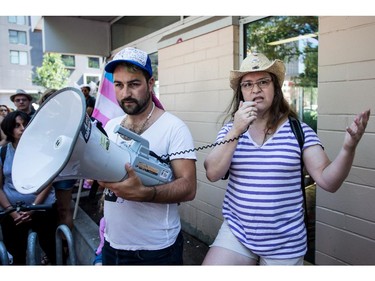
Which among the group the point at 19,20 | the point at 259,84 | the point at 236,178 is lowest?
the point at 236,178

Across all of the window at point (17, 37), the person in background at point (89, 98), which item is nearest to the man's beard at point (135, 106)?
the person in background at point (89, 98)

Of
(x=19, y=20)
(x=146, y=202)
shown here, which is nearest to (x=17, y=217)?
(x=146, y=202)

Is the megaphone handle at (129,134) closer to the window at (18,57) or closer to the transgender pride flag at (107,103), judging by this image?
the transgender pride flag at (107,103)

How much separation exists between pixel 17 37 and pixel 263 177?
44.8 meters

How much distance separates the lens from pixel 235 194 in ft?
5.18

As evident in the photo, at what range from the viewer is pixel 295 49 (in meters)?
2.82

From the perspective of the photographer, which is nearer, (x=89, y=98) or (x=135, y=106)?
(x=135, y=106)

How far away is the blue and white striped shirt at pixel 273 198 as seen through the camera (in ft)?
4.83

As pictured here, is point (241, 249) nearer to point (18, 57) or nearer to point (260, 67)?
point (260, 67)

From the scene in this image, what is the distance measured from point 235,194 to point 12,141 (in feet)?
7.39

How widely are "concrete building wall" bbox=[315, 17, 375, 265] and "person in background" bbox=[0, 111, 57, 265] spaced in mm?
2390

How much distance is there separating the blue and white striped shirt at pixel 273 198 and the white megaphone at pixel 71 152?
1.27 feet

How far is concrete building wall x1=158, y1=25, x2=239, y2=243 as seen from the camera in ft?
10.7

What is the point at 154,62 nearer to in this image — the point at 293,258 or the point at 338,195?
the point at 338,195
